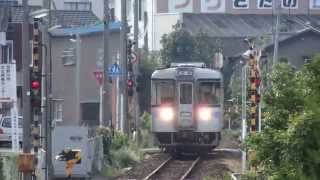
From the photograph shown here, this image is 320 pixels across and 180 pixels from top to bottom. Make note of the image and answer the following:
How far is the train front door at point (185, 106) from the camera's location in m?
28.5

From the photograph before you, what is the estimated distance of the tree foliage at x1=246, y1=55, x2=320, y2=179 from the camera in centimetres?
898

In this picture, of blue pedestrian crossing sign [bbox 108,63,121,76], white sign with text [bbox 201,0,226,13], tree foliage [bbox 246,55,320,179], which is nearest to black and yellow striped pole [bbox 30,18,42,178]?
tree foliage [bbox 246,55,320,179]

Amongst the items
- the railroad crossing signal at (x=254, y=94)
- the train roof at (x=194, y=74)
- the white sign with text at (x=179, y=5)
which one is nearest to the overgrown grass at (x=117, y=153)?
the train roof at (x=194, y=74)

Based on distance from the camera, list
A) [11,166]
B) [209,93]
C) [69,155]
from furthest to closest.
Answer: [209,93] < [69,155] < [11,166]

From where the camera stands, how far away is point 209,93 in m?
28.9

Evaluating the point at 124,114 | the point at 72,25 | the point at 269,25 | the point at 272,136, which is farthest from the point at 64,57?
the point at 272,136

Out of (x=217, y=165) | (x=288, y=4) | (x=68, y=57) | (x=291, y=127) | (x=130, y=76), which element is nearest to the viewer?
(x=291, y=127)

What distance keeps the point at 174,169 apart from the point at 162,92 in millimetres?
3241

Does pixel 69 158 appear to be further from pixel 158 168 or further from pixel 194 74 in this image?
pixel 194 74

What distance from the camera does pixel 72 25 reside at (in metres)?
52.4

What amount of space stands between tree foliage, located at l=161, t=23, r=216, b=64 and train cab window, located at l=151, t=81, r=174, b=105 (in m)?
30.5

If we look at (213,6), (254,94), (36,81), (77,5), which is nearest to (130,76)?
(254,94)

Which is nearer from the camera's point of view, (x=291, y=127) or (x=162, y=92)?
(x=291, y=127)

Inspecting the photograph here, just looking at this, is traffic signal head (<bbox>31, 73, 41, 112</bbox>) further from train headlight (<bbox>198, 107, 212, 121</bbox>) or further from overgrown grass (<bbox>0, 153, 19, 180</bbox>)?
train headlight (<bbox>198, 107, 212, 121</bbox>)
